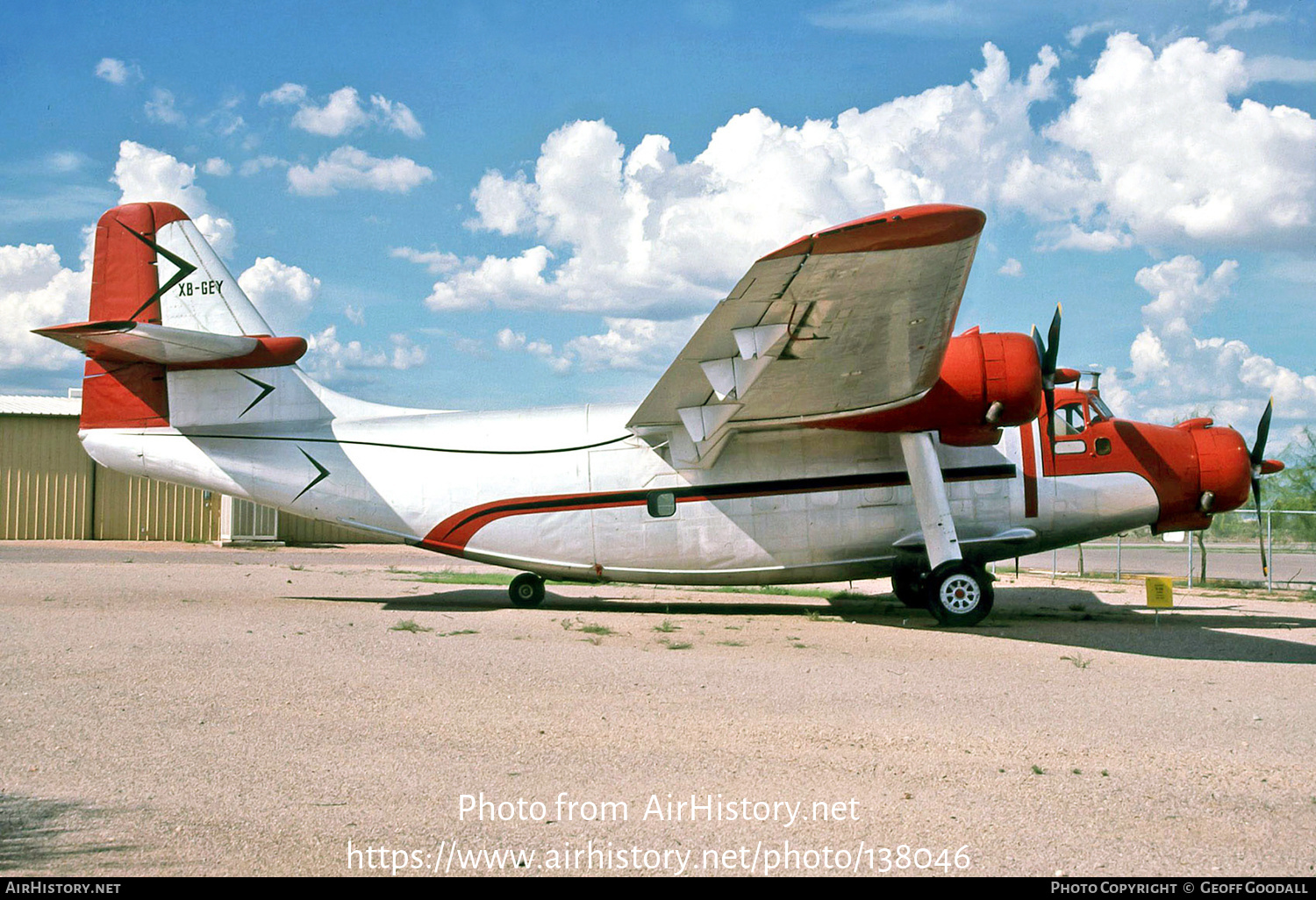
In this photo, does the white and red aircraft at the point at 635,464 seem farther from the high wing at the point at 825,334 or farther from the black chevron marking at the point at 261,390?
the high wing at the point at 825,334

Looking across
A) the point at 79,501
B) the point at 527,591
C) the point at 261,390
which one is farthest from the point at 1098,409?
the point at 79,501

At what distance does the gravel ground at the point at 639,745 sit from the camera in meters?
4.50

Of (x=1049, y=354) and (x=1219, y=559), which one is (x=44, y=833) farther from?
(x=1219, y=559)

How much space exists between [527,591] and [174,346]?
6172mm

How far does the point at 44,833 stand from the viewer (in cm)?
443

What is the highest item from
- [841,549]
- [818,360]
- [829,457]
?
[818,360]

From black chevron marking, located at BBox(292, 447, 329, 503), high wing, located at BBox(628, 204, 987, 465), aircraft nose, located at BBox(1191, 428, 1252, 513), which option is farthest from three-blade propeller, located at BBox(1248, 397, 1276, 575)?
black chevron marking, located at BBox(292, 447, 329, 503)

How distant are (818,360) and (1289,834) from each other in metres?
7.17

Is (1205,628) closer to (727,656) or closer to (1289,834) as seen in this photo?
(727,656)

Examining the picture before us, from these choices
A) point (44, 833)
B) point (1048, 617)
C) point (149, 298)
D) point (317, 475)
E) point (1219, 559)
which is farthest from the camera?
point (1219, 559)

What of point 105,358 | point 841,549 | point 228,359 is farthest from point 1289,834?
point 105,358

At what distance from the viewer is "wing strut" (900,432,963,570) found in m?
12.3

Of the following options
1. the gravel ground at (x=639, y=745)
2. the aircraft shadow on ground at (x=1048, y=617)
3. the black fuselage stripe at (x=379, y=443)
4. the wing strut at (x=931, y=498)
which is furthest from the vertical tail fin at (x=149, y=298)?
the wing strut at (x=931, y=498)

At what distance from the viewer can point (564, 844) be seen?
14.9 ft
